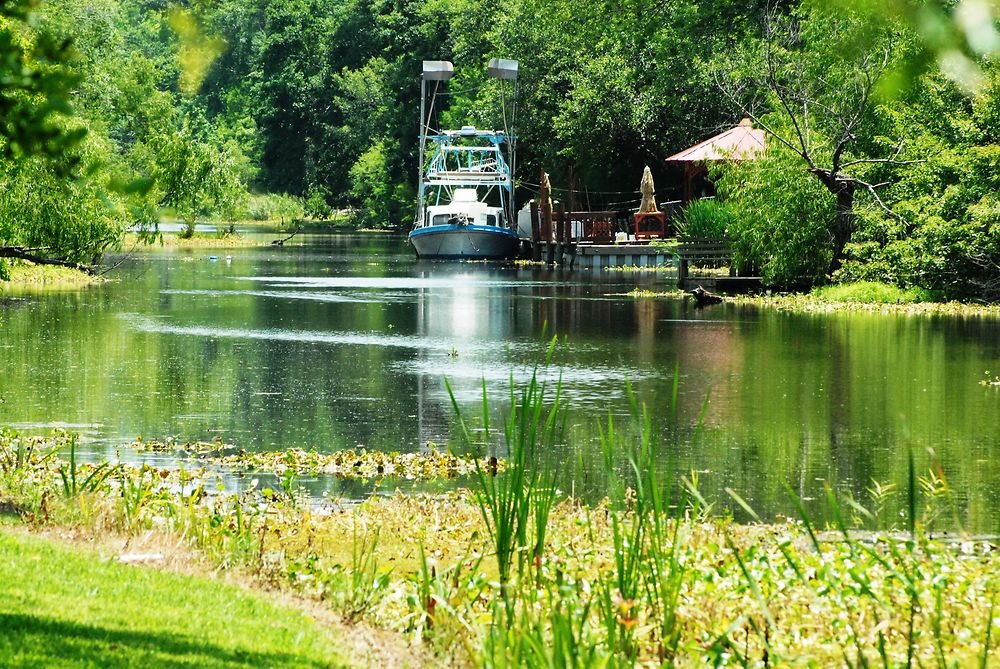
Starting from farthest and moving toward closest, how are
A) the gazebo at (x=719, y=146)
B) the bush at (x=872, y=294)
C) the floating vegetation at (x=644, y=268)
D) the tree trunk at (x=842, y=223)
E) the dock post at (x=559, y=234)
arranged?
the dock post at (x=559, y=234) < the floating vegetation at (x=644, y=268) < the gazebo at (x=719, y=146) < the tree trunk at (x=842, y=223) < the bush at (x=872, y=294)

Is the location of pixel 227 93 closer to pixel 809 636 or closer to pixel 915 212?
pixel 915 212

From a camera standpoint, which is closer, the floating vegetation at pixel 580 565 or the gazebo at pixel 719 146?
the floating vegetation at pixel 580 565

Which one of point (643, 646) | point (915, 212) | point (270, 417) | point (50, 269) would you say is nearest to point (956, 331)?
point (915, 212)

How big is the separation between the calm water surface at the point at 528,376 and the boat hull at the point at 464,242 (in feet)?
65.6

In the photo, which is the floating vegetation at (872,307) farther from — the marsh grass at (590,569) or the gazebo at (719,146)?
the marsh grass at (590,569)

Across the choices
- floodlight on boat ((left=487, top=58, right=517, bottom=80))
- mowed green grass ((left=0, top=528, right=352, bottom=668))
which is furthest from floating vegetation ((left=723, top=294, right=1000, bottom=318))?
floodlight on boat ((left=487, top=58, right=517, bottom=80))

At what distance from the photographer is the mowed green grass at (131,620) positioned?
6.52 m

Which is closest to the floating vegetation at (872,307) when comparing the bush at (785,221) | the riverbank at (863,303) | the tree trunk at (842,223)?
the riverbank at (863,303)

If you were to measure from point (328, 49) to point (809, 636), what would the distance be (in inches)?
3763

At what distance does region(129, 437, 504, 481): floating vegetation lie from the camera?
14266mm

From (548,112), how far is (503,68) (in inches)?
189

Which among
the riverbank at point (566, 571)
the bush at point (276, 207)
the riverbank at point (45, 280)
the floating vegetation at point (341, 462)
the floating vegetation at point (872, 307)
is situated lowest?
the floating vegetation at point (341, 462)

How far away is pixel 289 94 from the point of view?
102m

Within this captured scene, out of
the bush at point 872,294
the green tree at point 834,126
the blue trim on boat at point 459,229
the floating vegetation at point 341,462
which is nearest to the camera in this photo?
the floating vegetation at point 341,462
